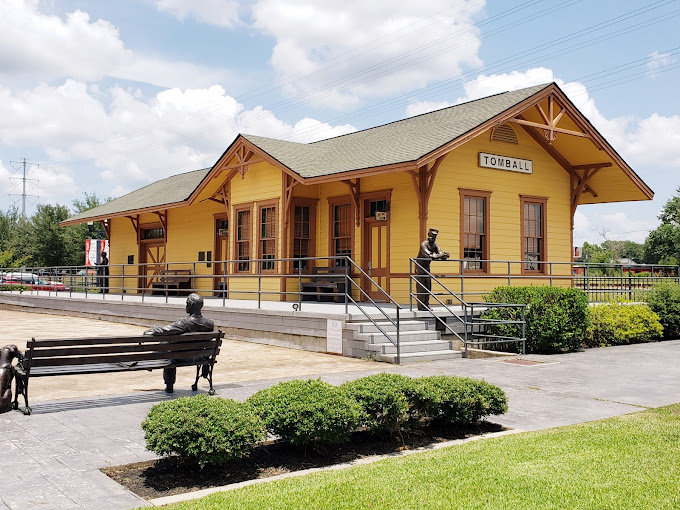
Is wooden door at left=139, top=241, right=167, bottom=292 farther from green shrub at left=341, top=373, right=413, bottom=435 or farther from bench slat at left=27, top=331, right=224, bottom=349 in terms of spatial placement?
green shrub at left=341, top=373, right=413, bottom=435

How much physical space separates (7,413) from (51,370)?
2.17ft

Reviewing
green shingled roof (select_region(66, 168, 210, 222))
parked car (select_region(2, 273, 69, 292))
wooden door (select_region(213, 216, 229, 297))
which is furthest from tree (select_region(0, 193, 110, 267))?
wooden door (select_region(213, 216, 229, 297))

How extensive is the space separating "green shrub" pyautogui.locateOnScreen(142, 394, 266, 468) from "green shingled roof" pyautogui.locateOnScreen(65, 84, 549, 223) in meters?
10.4

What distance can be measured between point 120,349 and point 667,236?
272ft

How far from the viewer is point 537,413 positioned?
7.58 meters

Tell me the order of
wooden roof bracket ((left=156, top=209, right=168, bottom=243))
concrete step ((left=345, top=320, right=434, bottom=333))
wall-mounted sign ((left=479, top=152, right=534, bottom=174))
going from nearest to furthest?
1. concrete step ((left=345, top=320, right=434, bottom=333))
2. wall-mounted sign ((left=479, top=152, right=534, bottom=174))
3. wooden roof bracket ((left=156, top=209, right=168, bottom=243))

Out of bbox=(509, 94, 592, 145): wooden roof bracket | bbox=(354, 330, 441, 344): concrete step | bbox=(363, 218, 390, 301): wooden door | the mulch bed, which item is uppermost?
bbox=(509, 94, 592, 145): wooden roof bracket

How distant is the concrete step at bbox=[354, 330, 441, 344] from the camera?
12.7 meters

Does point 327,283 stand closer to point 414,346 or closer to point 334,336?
point 334,336

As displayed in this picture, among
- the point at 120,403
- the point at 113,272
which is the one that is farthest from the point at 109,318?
the point at 120,403

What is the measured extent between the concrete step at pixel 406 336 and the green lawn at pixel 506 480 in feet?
21.3

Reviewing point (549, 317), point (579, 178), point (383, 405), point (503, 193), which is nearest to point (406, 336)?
point (549, 317)

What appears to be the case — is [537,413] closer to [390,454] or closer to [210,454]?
[390,454]

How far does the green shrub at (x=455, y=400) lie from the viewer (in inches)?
257
